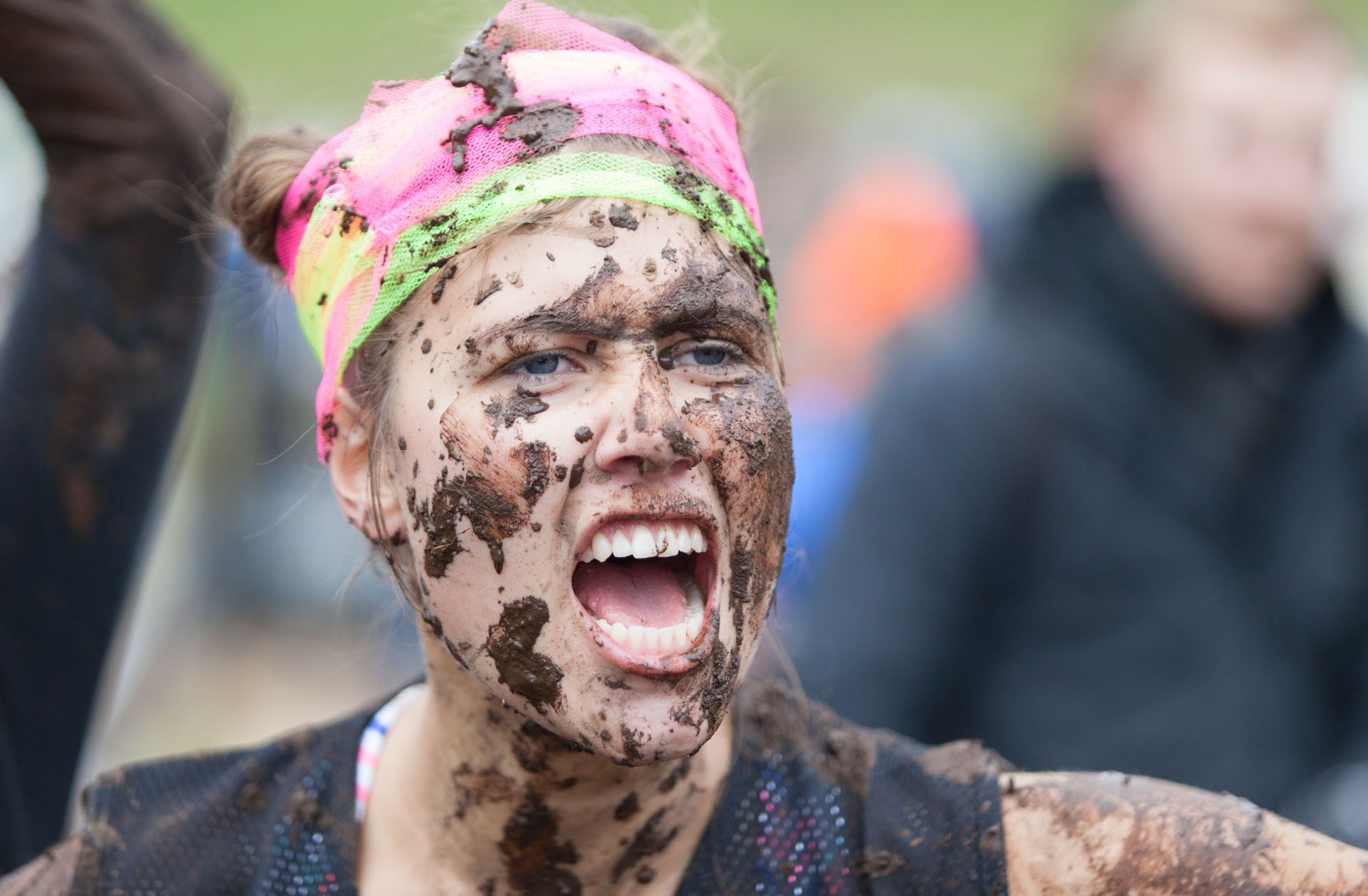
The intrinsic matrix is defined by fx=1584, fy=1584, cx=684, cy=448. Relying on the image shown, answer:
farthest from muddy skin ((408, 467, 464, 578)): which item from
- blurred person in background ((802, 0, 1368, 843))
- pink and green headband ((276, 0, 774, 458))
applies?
blurred person in background ((802, 0, 1368, 843))

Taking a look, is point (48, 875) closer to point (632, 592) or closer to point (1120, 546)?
point (632, 592)

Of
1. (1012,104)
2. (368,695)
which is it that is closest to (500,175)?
(368,695)

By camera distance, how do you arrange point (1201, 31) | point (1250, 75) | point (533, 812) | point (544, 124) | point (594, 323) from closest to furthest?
point (594, 323) → point (544, 124) → point (533, 812) → point (1250, 75) → point (1201, 31)

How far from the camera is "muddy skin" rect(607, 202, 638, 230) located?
242 centimetres

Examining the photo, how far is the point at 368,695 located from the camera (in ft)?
Answer: 23.8

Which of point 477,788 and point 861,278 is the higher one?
point 861,278

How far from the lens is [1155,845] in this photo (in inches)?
94.8

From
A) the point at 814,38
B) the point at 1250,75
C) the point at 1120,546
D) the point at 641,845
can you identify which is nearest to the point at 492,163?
the point at 641,845

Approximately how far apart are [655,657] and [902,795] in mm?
570

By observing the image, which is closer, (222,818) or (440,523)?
(440,523)

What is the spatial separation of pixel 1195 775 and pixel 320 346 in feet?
7.94

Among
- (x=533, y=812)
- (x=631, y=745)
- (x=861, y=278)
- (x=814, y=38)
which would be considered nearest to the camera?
(x=631, y=745)

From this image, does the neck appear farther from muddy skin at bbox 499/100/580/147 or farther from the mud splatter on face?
muddy skin at bbox 499/100/580/147

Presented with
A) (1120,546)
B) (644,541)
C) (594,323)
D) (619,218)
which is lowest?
(1120,546)
